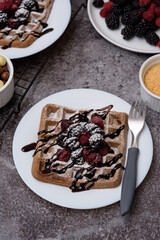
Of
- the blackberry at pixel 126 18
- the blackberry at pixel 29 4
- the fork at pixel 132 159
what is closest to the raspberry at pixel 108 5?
the blackberry at pixel 126 18

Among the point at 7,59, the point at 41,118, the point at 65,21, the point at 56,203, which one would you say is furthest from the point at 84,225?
the point at 65,21

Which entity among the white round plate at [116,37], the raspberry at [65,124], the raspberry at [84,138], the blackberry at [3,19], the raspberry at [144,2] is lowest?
the raspberry at [65,124]

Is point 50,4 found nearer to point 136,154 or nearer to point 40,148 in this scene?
point 40,148

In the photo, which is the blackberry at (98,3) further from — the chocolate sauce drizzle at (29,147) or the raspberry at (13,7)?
the chocolate sauce drizzle at (29,147)

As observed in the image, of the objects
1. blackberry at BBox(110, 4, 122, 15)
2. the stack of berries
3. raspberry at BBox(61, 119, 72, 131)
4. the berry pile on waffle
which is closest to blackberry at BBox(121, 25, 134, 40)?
the stack of berries

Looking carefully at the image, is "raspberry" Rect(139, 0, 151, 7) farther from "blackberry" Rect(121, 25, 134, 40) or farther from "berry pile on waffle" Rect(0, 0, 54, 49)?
"berry pile on waffle" Rect(0, 0, 54, 49)

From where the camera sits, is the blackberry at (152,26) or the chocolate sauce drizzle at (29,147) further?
the blackberry at (152,26)
